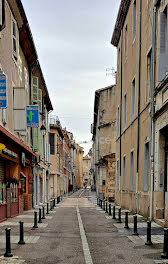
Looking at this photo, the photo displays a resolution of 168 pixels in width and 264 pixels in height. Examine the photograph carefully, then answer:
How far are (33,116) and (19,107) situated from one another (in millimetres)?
2101

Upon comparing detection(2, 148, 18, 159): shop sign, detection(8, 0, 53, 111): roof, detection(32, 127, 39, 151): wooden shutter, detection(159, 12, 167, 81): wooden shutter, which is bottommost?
detection(2, 148, 18, 159): shop sign

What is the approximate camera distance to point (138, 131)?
16.4 meters

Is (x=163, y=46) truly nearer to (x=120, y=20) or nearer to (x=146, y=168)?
(x=146, y=168)

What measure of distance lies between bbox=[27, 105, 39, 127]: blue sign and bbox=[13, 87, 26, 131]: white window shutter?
5.85 feet

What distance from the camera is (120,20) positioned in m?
23.0

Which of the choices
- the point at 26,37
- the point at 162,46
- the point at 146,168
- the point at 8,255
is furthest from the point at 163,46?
the point at 8,255

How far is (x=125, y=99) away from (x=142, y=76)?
6175 millimetres

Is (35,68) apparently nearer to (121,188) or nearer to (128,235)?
(121,188)

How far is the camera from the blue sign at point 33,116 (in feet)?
57.4

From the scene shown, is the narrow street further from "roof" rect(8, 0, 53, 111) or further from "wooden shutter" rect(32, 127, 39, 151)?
"wooden shutter" rect(32, 127, 39, 151)

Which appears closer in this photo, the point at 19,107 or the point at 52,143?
the point at 19,107

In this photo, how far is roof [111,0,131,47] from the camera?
20755mm

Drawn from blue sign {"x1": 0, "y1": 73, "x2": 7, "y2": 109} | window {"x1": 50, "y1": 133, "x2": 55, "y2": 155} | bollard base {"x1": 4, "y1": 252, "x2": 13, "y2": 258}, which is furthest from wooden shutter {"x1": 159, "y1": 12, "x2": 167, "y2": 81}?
window {"x1": 50, "y1": 133, "x2": 55, "y2": 155}

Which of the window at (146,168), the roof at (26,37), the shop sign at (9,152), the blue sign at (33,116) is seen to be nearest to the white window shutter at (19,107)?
the shop sign at (9,152)
